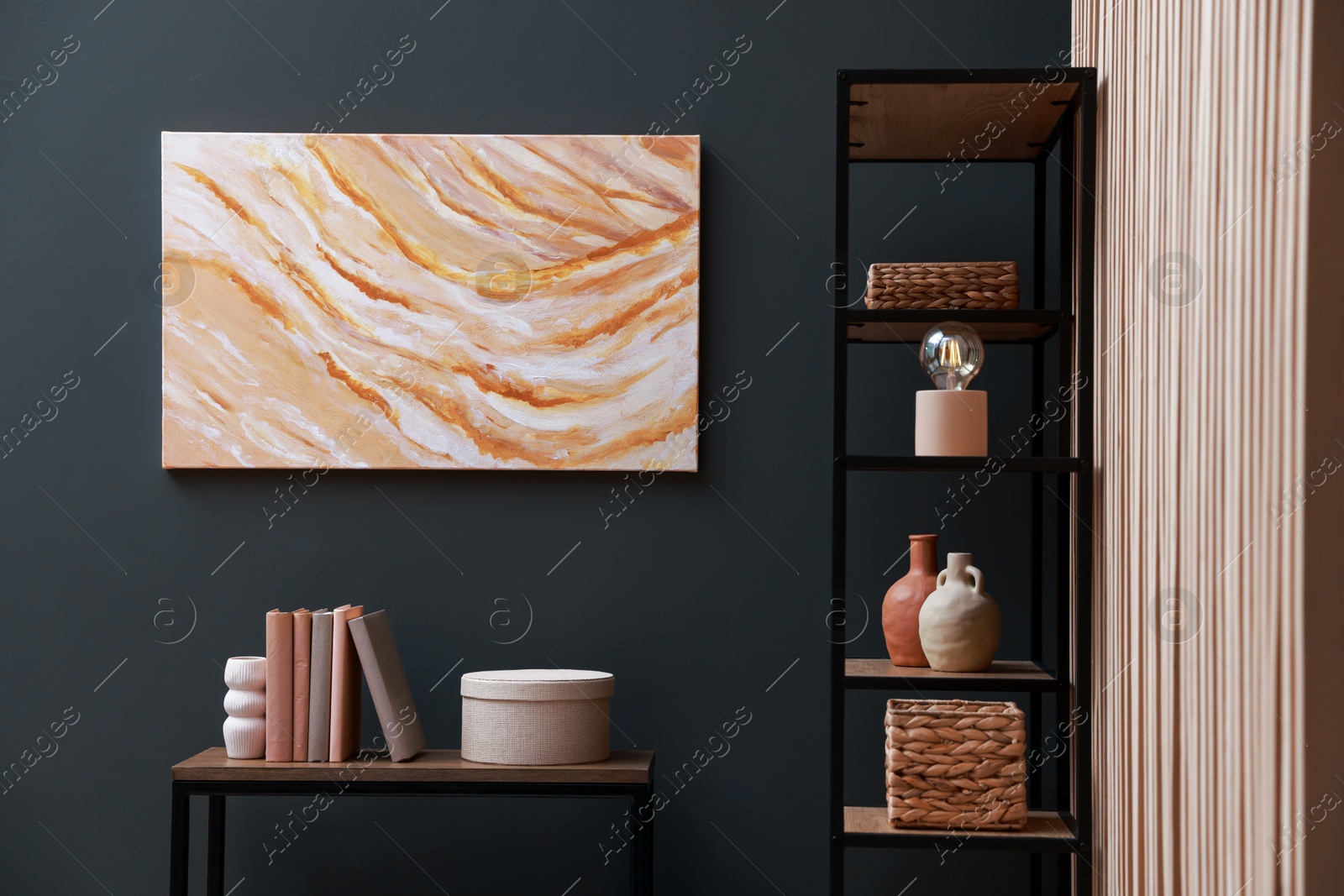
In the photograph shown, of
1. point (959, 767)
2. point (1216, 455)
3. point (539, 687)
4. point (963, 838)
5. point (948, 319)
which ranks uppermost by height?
point (948, 319)

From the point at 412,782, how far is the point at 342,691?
0.23 m

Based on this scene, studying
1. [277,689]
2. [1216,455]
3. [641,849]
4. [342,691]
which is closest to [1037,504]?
[1216,455]

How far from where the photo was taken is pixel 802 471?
99.1 inches

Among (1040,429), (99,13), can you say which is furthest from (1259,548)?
(99,13)

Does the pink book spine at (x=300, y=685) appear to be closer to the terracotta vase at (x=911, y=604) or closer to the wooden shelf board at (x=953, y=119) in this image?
the terracotta vase at (x=911, y=604)

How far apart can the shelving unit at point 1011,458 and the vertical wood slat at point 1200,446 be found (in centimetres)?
4

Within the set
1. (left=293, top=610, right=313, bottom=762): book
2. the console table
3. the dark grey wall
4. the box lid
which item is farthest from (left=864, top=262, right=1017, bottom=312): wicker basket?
(left=293, top=610, right=313, bottom=762): book

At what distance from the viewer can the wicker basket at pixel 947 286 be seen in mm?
2119

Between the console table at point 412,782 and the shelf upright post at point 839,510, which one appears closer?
the shelf upright post at point 839,510

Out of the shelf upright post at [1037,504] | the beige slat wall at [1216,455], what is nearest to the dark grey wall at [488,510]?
the shelf upright post at [1037,504]

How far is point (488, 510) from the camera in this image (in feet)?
8.34

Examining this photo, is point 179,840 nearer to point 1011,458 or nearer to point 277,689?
point 277,689

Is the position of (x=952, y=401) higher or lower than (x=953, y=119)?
lower

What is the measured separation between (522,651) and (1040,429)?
1.25 metres
